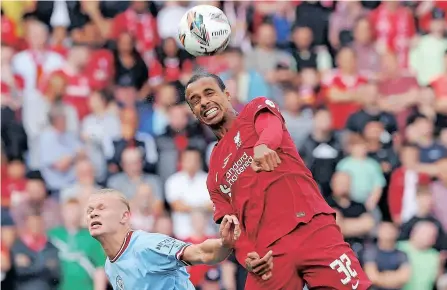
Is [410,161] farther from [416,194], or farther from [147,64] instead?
[147,64]

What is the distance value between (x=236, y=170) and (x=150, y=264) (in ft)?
2.99

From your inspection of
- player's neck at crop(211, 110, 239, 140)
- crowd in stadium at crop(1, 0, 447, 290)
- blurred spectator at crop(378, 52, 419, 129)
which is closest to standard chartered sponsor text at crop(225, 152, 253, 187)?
player's neck at crop(211, 110, 239, 140)

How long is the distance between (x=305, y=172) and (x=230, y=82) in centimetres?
666

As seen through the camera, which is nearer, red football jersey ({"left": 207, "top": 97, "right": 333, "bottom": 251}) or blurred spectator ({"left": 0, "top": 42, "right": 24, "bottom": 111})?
red football jersey ({"left": 207, "top": 97, "right": 333, "bottom": 251})

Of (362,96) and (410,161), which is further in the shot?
(362,96)

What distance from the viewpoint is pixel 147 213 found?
12.8m

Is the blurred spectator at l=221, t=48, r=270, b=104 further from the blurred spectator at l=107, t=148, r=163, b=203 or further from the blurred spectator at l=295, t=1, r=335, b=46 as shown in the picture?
the blurred spectator at l=107, t=148, r=163, b=203

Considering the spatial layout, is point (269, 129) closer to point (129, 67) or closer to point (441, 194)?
point (441, 194)

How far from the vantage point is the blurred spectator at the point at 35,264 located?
12.1 meters

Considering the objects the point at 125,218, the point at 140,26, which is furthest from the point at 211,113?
the point at 140,26

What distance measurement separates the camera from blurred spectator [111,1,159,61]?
50.2 ft

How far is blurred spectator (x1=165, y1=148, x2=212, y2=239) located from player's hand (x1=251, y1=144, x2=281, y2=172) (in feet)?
18.4

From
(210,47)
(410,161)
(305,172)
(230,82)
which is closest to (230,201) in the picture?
(305,172)

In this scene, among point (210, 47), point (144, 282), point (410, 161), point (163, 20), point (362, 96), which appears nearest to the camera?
point (144, 282)
